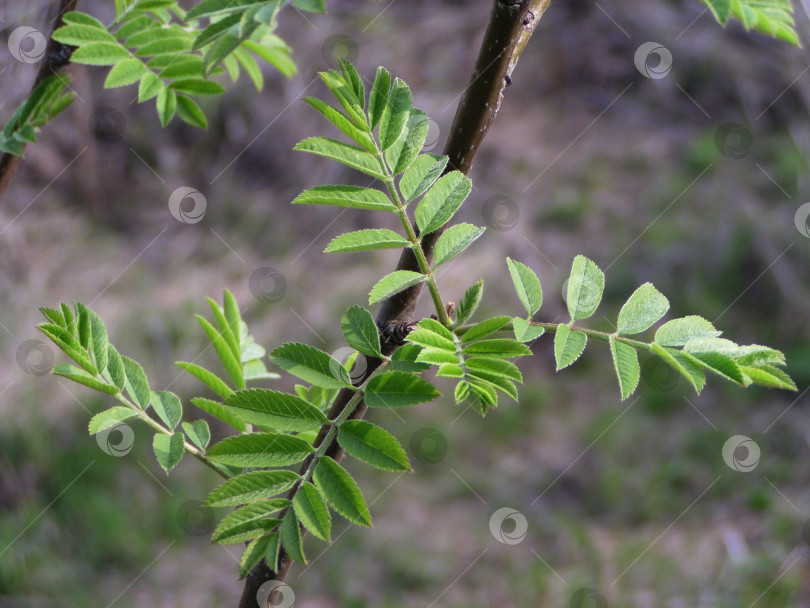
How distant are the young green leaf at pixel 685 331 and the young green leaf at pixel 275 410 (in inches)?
10.0

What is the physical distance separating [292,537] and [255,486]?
0.04 m

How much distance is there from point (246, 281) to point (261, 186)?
580mm

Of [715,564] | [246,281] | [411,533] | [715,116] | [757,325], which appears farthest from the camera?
[715,116]

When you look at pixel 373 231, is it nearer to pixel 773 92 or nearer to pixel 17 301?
pixel 17 301

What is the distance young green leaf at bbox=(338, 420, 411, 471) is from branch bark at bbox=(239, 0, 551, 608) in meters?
0.04

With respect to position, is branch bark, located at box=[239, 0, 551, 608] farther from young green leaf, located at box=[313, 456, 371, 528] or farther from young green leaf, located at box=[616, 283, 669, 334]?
young green leaf, located at box=[616, 283, 669, 334]

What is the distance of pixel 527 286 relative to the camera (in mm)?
574

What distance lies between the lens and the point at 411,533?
2.47m

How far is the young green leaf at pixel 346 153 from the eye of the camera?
517 mm

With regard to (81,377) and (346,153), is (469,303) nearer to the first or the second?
(346,153)

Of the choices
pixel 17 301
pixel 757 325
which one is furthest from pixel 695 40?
pixel 17 301

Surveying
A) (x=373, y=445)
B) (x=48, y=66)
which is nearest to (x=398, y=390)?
(x=373, y=445)

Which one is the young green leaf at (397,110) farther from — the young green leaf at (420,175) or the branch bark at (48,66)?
the branch bark at (48,66)

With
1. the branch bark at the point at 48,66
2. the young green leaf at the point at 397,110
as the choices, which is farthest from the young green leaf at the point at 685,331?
the branch bark at the point at 48,66
